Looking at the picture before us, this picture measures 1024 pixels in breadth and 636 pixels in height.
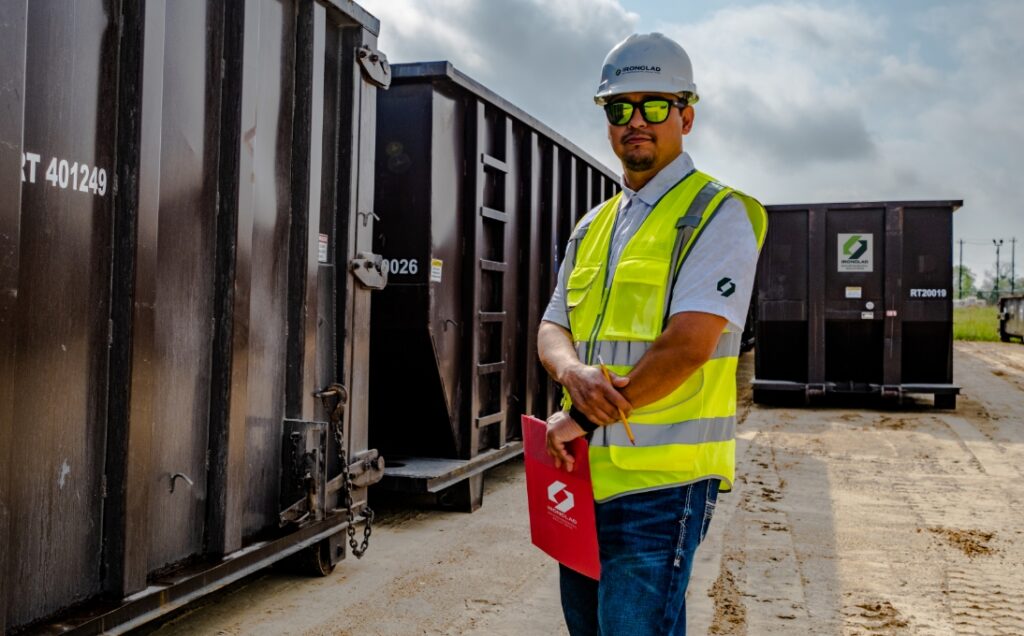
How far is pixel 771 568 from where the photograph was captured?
4.65m

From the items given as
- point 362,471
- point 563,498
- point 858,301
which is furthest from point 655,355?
point 858,301

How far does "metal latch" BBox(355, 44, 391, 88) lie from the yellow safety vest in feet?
8.51

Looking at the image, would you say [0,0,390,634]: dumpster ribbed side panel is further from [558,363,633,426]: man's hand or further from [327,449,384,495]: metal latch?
Result: [558,363,633,426]: man's hand

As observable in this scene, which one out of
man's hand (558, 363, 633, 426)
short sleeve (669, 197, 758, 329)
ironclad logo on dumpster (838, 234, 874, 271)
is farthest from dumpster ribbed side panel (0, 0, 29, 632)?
ironclad logo on dumpster (838, 234, 874, 271)

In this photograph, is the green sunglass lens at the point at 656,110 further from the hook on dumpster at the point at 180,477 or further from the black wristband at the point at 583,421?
the hook on dumpster at the point at 180,477

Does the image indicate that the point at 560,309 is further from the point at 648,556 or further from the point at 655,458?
the point at 648,556

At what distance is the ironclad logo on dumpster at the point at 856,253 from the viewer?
38.0ft

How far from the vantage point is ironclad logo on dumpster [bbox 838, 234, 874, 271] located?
1159cm

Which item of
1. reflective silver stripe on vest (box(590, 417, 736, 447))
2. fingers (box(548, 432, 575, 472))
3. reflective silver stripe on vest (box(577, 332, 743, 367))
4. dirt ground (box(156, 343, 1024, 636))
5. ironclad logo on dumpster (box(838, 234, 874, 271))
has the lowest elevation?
dirt ground (box(156, 343, 1024, 636))

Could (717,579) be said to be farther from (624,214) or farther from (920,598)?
(624,214)

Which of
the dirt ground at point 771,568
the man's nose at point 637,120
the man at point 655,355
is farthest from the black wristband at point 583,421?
the dirt ground at point 771,568

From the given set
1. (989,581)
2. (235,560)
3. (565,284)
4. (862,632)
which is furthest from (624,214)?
(989,581)

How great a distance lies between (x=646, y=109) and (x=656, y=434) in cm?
79

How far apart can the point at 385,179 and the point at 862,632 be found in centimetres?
362
